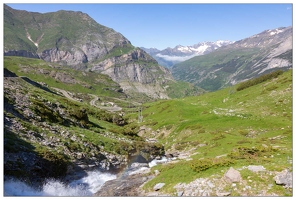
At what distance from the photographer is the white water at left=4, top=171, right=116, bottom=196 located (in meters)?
24.9

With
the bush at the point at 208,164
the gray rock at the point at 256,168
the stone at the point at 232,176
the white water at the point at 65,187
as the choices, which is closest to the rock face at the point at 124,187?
the white water at the point at 65,187

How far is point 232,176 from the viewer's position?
961 inches

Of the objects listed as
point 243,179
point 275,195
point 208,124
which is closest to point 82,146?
point 243,179

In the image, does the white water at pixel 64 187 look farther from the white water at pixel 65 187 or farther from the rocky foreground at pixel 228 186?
the rocky foreground at pixel 228 186

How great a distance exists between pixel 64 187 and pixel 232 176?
1981 cm

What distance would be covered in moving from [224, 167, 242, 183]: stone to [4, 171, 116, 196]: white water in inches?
662

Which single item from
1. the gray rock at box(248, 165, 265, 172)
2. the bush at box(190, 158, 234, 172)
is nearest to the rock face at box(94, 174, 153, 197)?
the bush at box(190, 158, 234, 172)

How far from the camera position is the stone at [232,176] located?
24.0m

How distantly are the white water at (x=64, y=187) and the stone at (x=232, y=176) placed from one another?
1682 cm

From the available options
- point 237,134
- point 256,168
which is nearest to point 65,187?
point 256,168

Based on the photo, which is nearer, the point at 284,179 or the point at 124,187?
the point at 284,179

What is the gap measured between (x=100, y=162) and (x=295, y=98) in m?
29.0

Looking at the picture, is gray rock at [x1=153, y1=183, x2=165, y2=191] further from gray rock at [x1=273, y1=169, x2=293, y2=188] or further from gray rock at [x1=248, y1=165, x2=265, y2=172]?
gray rock at [x1=273, y1=169, x2=293, y2=188]

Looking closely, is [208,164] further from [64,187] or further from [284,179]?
[64,187]
